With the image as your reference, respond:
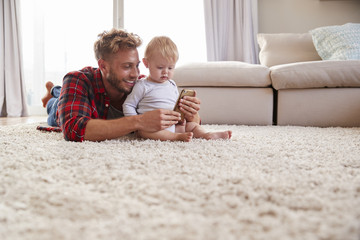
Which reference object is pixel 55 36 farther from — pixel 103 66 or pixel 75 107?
pixel 75 107

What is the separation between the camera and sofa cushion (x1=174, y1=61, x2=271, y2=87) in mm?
2234

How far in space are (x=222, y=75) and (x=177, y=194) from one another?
5.76 feet

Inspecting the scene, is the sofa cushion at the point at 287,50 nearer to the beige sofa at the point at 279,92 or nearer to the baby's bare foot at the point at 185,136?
the beige sofa at the point at 279,92

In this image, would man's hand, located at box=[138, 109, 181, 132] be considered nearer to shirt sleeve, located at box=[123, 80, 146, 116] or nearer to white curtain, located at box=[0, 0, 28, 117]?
shirt sleeve, located at box=[123, 80, 146, 116]

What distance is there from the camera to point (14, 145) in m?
1.19

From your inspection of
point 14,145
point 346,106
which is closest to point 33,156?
point 14,145

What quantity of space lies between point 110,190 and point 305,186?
0.45m

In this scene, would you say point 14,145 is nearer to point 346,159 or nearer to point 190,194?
point 190,194

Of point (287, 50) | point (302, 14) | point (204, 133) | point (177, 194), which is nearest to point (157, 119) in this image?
point (204, 133)

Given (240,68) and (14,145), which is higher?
(240,68)

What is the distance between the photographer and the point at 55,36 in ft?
12.5

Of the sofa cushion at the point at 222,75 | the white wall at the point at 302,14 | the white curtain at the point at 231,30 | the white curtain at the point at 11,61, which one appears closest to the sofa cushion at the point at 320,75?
the sofa cushion at the point at 222,75

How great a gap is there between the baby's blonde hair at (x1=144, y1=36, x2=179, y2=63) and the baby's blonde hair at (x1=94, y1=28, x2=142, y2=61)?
0.35 ft

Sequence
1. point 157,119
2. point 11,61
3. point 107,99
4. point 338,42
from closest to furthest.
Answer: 1. point 157,119
2. point 107,99
3. point 338,42
4. point 11,61
